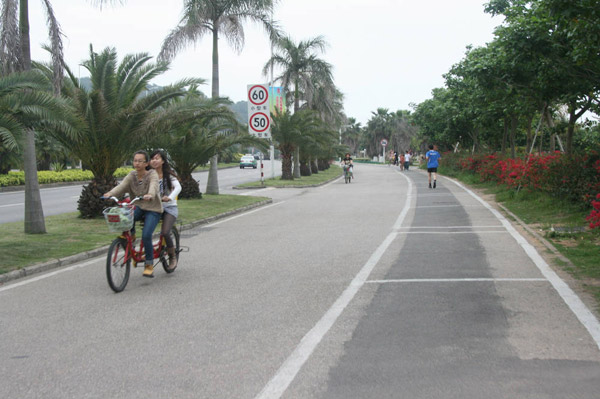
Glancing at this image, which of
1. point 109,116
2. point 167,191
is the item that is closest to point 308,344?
point 167,191

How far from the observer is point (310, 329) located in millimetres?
5648

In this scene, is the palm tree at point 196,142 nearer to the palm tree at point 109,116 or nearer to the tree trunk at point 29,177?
the palm tree at point 109,116

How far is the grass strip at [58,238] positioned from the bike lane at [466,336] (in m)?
5.30

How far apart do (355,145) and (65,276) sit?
478 feet

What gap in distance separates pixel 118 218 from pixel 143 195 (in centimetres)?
80

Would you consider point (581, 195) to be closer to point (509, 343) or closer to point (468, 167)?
point (509, 343)

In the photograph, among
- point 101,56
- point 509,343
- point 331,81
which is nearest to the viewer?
point 509,343

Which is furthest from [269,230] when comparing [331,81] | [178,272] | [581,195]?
[331,81]

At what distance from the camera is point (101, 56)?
1634 cm

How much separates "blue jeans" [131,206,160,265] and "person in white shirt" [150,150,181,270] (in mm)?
306

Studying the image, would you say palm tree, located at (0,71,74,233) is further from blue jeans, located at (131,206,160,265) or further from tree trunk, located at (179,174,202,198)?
tree trunk, located at (179,174,202,198)

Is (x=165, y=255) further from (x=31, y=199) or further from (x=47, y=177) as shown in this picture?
(x=47, y=177)

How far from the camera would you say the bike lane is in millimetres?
4211

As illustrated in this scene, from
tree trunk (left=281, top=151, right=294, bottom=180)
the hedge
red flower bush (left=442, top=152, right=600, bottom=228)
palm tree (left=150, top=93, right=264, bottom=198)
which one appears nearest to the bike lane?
red flower bush (left=442, top=152, right=600, bottom=228)
